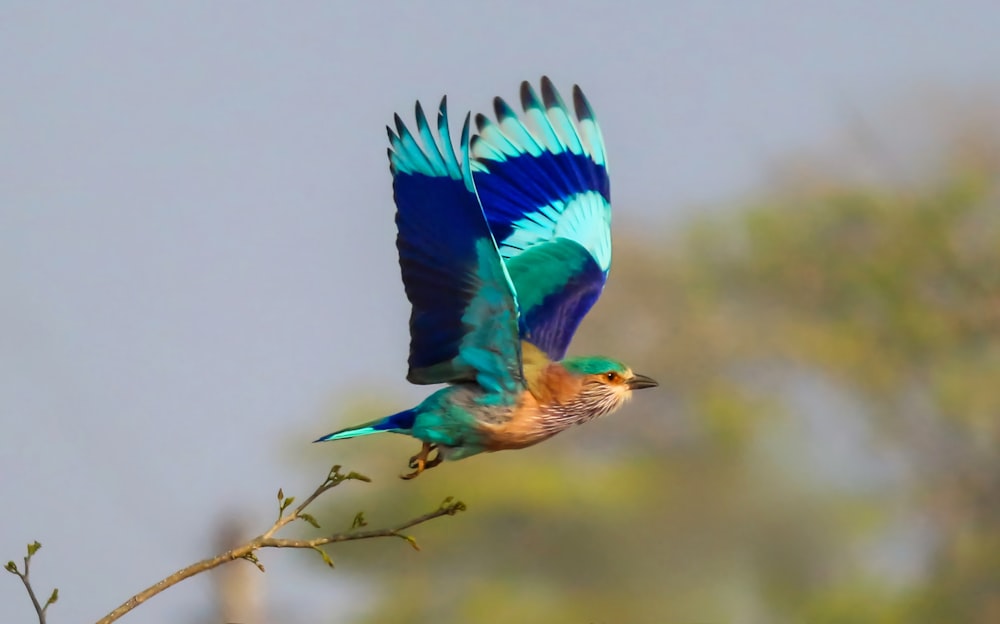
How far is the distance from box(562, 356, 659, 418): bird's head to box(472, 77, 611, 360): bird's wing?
1.36 ft

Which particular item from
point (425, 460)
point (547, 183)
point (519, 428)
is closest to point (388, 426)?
point (425, 460)

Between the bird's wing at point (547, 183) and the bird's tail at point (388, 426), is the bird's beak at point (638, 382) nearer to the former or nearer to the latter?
the bird's wing at point (547, 183)

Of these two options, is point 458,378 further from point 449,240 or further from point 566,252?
point 566,252

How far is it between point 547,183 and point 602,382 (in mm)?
813

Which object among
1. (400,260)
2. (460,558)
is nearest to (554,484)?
(460,558)

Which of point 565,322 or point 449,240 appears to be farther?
point 565,322

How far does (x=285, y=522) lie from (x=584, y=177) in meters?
1.94

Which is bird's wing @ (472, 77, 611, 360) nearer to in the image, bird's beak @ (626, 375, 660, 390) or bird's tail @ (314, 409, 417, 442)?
bird's beak @ (626, 375, 660, 390)

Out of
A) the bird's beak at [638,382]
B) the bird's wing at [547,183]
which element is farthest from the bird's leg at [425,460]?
the bird's wing at [547,183]

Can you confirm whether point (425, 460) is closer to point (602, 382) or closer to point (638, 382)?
point (602, 382)

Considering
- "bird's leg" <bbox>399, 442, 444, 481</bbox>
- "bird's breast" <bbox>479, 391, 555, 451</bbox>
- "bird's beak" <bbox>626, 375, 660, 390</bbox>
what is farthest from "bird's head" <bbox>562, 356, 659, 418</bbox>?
"bird's leg" <bbox>399, 442, 444, 481</bbox>

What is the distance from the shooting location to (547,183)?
464 cm

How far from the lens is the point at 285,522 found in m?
2.95

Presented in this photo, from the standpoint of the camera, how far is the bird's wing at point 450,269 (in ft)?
12.2
